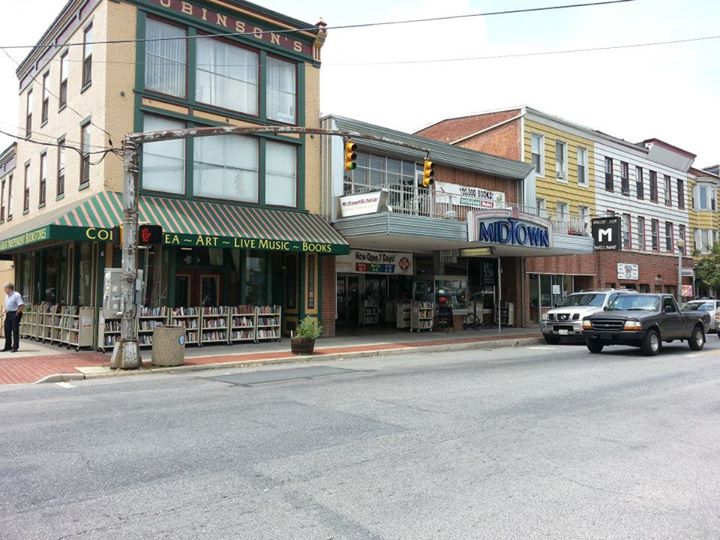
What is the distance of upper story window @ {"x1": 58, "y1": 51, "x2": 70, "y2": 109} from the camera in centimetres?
1886

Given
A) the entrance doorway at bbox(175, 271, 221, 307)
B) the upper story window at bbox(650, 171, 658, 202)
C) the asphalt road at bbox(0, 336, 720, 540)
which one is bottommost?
the asphalt road at bbox(0, 336, 720, 540)

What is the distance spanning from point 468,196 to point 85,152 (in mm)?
13942

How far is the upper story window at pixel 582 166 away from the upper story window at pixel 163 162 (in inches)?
850

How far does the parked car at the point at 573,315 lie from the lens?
18.9 meters

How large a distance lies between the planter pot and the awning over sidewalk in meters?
3.06

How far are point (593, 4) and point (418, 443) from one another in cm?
1058

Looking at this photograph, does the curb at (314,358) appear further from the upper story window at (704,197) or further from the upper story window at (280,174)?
the upper story window at (704,197)

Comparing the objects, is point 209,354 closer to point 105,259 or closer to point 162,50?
point 105,259

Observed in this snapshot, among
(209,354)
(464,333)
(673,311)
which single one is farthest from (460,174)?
(209,354)

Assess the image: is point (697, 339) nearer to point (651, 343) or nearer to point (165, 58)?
point (651, 343)

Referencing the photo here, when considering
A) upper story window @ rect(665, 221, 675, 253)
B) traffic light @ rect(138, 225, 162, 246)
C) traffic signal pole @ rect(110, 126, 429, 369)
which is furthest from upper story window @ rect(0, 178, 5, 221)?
upper story window @ rect(665, 221, 675, 253)

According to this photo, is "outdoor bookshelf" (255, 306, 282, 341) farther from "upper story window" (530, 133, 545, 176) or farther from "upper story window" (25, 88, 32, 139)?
"upper story window" (530, 133, 545, 176)

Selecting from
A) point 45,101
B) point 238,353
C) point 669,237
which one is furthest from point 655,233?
point 45,101

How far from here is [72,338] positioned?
52.0 feet
